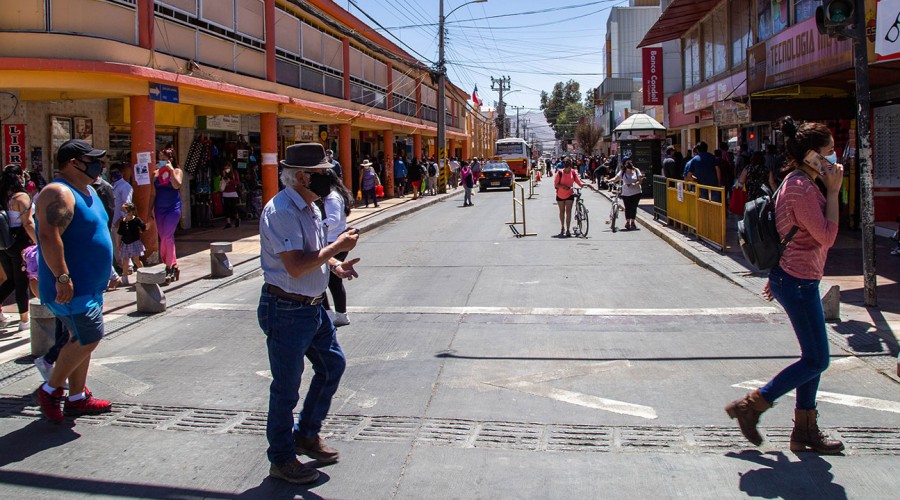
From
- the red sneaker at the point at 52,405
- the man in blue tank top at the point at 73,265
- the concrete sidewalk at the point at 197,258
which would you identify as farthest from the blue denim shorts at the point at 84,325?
the concrete sidewalk at the point at 197,258

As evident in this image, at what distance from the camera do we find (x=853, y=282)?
395 inches

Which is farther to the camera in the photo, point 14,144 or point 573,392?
point 14,144

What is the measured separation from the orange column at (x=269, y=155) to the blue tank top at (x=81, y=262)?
44.6 ft

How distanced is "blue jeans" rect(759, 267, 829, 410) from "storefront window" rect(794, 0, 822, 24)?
12267 mm

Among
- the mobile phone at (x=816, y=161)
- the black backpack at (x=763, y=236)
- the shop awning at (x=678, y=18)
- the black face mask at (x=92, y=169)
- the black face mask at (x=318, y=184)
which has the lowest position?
the black backpack at (x=763, y=236)

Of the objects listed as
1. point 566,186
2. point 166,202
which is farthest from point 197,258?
point 566,186

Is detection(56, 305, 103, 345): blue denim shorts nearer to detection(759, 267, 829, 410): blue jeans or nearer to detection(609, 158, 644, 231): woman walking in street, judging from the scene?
detection(759, 267, 829, 410): blue jeans

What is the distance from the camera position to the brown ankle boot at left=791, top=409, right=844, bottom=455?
461 centimetres

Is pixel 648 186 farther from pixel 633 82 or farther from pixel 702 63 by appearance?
pixel 633 82

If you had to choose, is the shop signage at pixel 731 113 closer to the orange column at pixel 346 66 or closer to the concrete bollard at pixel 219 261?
→ the concrete bollard at pixel 219 261

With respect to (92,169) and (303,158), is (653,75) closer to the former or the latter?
(92,169)

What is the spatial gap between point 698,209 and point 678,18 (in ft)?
40.1

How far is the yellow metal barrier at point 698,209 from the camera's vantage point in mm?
13117

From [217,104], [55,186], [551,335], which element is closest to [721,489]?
[551,335]
